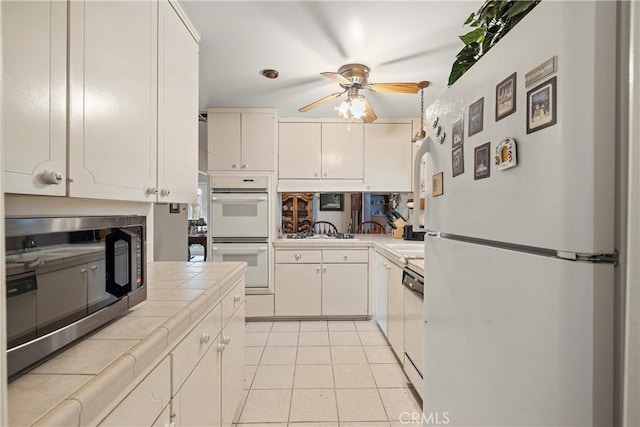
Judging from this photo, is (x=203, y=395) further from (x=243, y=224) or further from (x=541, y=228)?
(x=243, y=224)

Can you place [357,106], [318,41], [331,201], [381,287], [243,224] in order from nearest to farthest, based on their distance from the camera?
[318,41] → [357,106] → [381,287] → [243,224] → [331,201]

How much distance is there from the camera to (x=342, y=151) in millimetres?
3445

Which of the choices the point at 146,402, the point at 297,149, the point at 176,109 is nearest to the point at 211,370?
the point at 146,402

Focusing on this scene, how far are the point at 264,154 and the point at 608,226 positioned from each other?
301 centimetres

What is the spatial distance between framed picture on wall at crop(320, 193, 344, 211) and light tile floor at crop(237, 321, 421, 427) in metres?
1.53

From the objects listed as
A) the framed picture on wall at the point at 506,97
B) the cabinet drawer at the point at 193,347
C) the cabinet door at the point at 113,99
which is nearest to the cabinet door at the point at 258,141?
the cabinet door at the point at 113,99

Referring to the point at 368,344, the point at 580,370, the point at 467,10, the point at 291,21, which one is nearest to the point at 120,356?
the point at 580,370

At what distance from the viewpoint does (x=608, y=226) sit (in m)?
0.49

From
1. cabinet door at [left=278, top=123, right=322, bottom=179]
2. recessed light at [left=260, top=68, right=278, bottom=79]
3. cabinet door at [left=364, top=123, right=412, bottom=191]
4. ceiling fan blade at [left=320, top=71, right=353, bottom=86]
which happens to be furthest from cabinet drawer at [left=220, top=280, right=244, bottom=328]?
cabinet door at [left=364, top=123, right=412, bottom=191]

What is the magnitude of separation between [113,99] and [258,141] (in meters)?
2.25

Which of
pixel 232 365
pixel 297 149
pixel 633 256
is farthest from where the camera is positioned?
pixel 297 149

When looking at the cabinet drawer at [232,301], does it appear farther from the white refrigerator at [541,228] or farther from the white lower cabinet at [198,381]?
the white refrigerator at [541,228]

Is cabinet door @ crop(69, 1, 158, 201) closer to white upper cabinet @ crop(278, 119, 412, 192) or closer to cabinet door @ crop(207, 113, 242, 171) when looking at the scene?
cabinet door @ crop(207, 113, 242, 171)

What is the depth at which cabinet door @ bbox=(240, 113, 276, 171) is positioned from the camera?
10.5 feet
